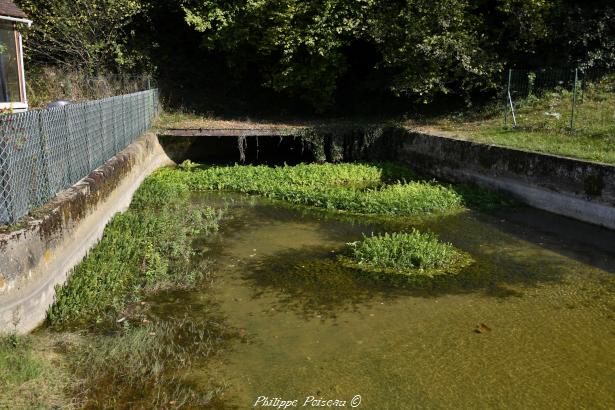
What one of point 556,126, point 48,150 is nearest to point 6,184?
point 48,150

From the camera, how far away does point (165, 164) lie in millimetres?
15898

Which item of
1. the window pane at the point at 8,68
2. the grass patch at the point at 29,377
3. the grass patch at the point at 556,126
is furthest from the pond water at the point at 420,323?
the window pane at the point at 8,68

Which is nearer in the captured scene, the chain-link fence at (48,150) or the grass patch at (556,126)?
the chain-link fence at (48,150)

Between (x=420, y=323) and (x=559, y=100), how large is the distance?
12.0 meters

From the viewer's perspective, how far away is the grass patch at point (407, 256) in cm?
748

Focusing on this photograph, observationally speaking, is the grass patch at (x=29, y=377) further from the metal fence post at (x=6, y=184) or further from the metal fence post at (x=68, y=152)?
the metal fence post at (x=68, y=152)

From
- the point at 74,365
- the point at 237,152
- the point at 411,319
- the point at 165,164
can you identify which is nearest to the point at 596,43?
the point at 237,152

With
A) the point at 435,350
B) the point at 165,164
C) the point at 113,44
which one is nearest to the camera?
the point at 435,350

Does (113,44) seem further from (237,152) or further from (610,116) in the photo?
(610,116)

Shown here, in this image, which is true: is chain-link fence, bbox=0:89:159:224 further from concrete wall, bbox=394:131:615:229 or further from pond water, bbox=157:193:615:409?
concrete wall, bbox=394:131:615:229

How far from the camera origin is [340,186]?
13195 millimetres

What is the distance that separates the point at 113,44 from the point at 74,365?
709 inches

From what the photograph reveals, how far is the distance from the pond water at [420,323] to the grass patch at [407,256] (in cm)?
31

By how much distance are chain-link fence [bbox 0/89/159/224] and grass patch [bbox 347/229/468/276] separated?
4.01 meters
